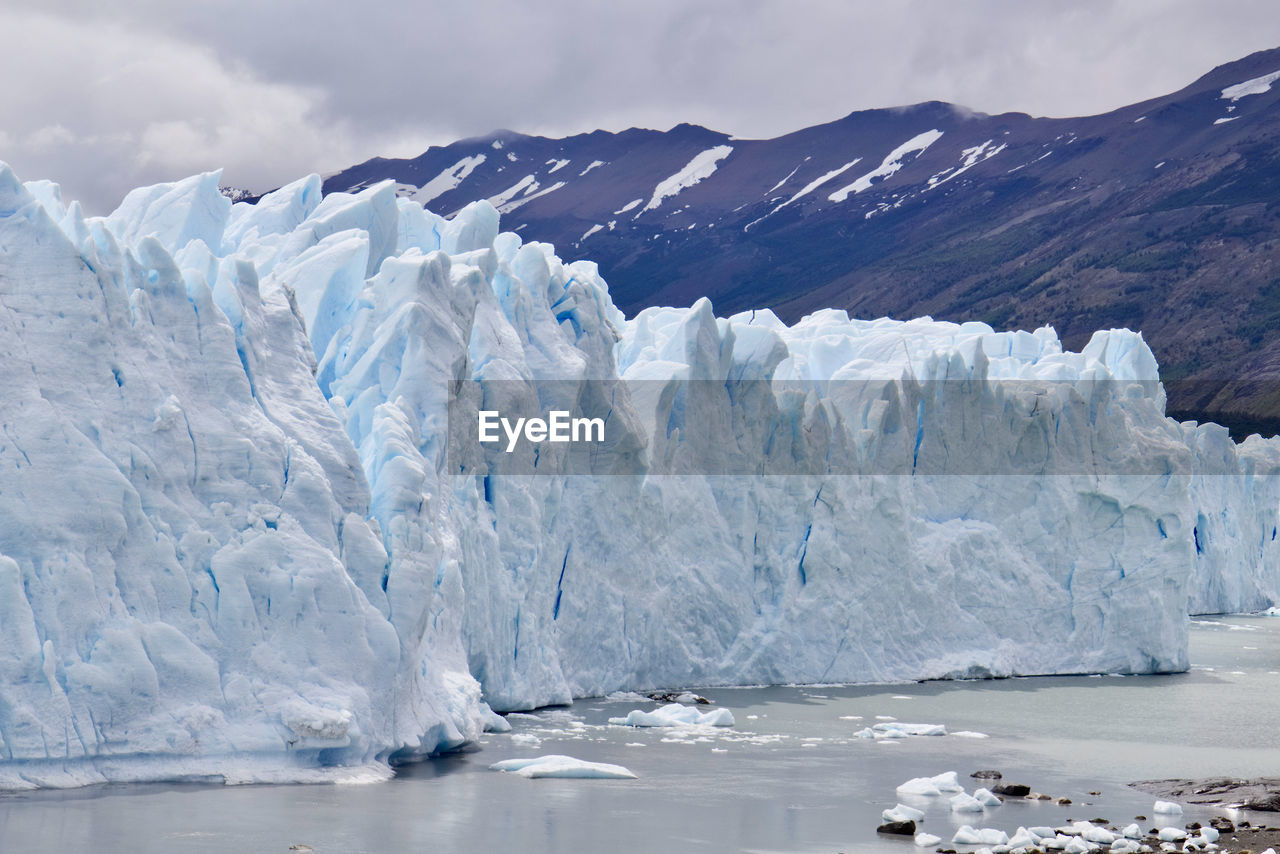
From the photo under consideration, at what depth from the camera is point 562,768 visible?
1381cm

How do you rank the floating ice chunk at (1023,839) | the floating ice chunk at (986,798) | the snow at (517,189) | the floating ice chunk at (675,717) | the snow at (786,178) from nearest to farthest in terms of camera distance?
the floating ice chunk at (1023,839) → the floating ice chunk at (986,798) → the floating ice chunk at (675,717) → the snow at (517,189) → the snow at (786,178)

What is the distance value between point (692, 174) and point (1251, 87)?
4758 cm

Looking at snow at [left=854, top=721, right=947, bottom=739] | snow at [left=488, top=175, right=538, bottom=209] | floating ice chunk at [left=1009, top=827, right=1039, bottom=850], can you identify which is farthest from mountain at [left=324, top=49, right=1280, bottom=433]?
floating ice chunk at [left=1009, top=827, right=1039, bottom=850]

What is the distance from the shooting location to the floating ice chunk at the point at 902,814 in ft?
40.9

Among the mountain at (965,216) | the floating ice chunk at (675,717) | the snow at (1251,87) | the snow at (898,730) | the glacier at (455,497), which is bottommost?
the snow at (898,730)

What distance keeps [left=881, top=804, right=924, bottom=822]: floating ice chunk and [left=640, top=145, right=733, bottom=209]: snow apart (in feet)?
387

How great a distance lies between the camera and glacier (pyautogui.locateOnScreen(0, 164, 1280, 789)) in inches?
479

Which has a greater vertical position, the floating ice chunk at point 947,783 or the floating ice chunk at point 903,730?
the floating ice chunk at point 903,730

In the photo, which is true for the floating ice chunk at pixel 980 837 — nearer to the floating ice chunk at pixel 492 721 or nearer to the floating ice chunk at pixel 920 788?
the floating ice chunk at pixel 920 788

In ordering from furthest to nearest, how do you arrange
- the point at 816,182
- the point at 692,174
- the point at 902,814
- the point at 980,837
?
the point at 692,174
the point at 816,182
the point at 902,814
the point at 980,837

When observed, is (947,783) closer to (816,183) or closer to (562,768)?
(562,768)

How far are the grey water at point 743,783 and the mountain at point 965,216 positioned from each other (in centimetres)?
5758

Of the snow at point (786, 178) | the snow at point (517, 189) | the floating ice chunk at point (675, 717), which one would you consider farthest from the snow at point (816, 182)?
the floating ice chunk at point (675, 717)

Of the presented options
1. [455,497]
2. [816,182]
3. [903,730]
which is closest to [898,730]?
[903,730]
